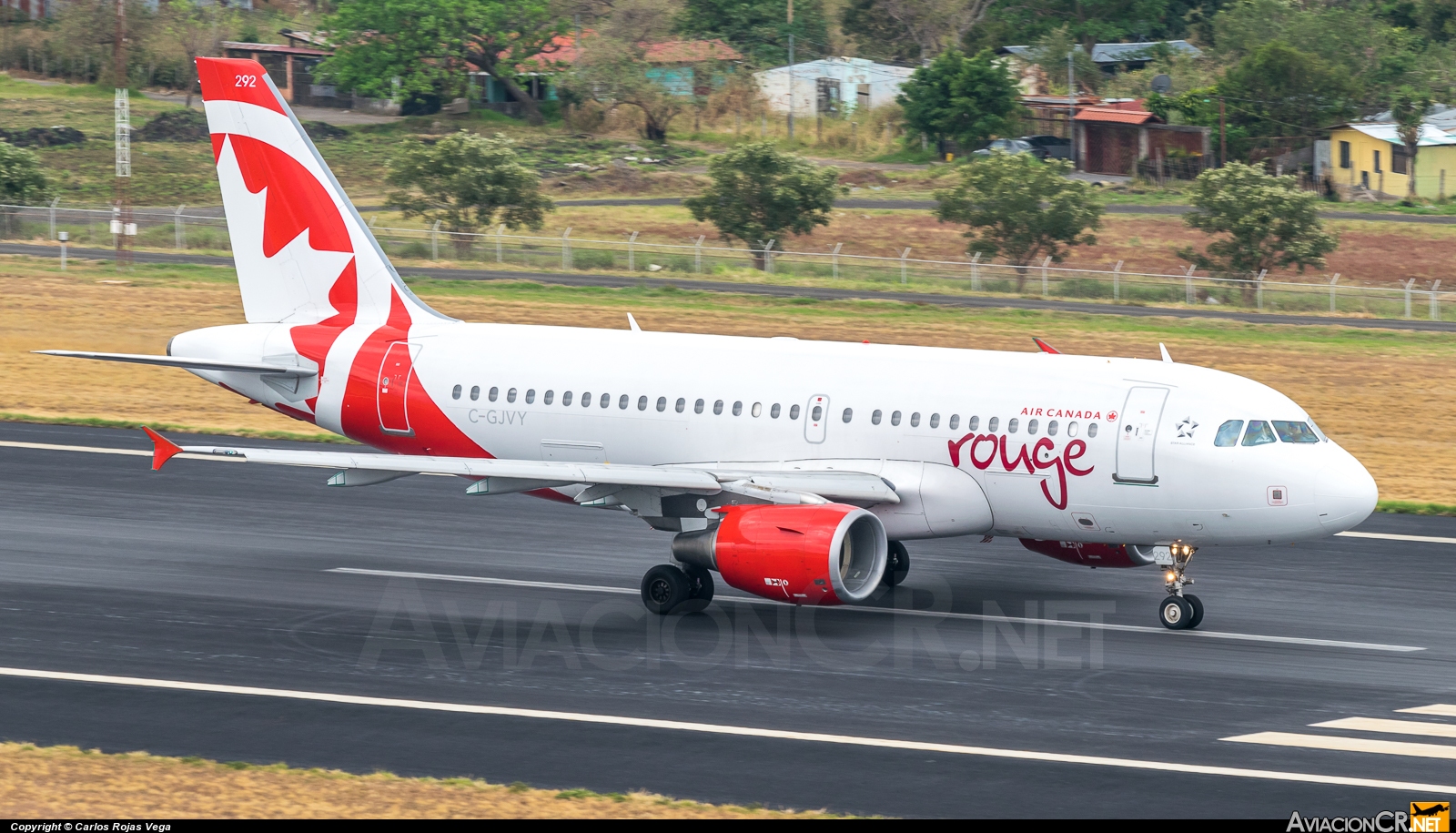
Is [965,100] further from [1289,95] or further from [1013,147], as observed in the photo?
[1289,95]

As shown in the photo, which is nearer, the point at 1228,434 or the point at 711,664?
the point at 711,664

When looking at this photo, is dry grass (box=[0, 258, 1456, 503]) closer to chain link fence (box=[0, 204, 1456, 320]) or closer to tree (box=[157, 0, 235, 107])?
chain link fence (box=[0, 204, 1456, 320])

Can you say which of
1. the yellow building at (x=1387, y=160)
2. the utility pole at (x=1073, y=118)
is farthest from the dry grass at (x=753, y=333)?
the utility pole at (x=1073, y=118)

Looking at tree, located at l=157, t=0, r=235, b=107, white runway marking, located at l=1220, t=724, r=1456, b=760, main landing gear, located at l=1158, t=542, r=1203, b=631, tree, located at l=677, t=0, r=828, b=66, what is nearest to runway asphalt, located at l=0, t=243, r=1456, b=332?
main landing gear, located at l=1158, t=542, r=1203, b=631

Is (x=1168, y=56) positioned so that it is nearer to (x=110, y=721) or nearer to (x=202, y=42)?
(x=202, y=42)

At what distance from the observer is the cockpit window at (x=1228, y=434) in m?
24.5

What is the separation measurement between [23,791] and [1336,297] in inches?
2520

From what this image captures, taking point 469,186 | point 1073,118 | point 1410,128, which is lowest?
point 469,186

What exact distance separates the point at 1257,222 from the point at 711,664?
58.2m

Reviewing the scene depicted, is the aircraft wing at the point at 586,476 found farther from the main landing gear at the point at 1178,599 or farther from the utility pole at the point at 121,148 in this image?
the utility pole at the point at 121,148

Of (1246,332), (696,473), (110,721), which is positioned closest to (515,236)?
(1246,332)

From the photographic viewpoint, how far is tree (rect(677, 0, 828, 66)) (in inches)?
5763

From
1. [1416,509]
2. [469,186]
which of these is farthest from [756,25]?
[1416,509]

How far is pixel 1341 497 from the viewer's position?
24.0 meters
